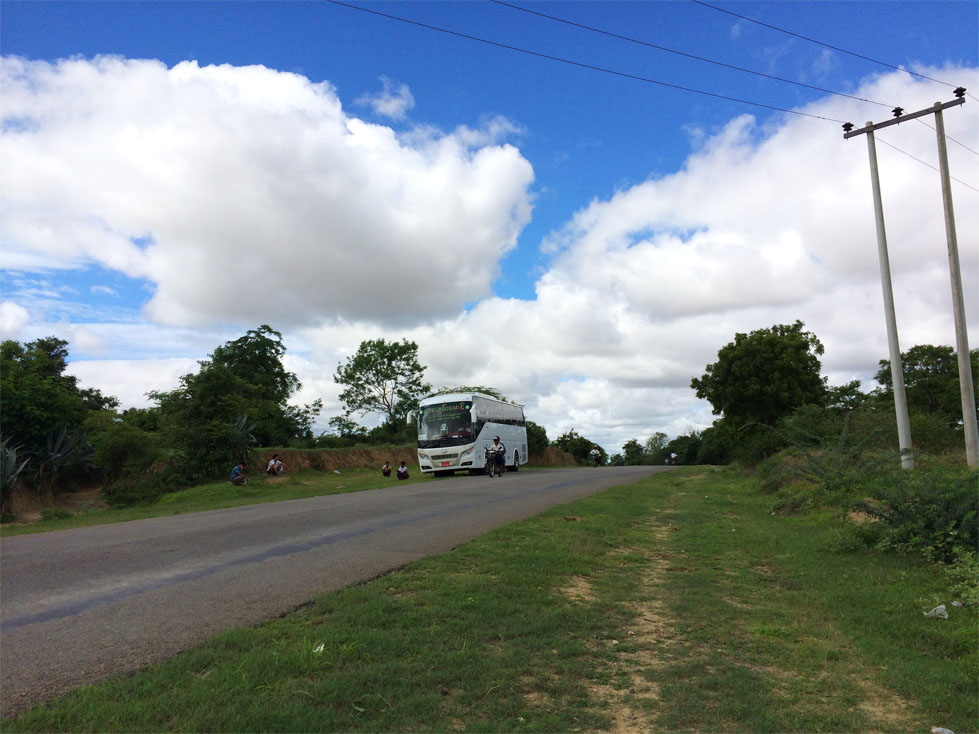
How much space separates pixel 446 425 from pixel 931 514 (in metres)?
23.3

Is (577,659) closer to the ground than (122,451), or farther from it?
closer to the ground

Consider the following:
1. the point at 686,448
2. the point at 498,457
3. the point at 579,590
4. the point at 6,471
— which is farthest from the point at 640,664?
the point at 686,448

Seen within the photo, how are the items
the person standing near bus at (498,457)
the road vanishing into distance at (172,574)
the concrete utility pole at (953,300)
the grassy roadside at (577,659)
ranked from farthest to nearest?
the person standing near bus at (498,457) → the concrete utility pole at (953,300) → the road vanishing into distance at (172,574) → the grassy roadside at (577,659)

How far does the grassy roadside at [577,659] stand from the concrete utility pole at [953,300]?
9.00 meters

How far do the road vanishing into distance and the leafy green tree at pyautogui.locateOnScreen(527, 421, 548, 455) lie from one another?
5137cm

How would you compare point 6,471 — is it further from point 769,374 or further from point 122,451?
point 769,374

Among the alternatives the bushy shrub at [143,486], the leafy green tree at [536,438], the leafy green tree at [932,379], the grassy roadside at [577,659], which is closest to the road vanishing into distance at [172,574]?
the grassy roadside at [577,659]

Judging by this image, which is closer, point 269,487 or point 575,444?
point 269,487

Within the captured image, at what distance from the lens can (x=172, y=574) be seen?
7902mm

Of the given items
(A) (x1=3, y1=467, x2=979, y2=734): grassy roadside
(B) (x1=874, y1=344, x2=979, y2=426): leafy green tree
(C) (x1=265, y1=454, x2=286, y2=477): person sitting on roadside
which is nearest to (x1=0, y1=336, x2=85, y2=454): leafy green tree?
(C) (x1=265, y1=454, x2=286, y2=477): person sitting on roadside

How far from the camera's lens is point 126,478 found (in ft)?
94.4

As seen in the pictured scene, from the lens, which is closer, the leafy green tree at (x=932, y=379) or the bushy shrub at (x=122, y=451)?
the bushy shrub at (x=122, y=451)

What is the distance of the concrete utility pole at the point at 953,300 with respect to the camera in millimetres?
15453

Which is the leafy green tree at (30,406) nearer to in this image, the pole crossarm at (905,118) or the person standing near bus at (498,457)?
the person standing near bus at (498,457)
